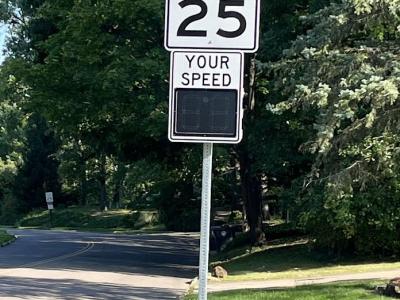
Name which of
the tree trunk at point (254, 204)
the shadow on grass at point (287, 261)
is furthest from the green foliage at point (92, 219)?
the shadow on grass at point (287, 261)

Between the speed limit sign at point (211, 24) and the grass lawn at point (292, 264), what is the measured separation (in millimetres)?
13634

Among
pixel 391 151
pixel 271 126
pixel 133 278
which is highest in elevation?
pixel 271 126

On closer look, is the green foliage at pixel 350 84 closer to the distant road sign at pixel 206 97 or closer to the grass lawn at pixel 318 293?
the grass lawn at pixel 318 293

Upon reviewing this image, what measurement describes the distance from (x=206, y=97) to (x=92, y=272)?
1751cm

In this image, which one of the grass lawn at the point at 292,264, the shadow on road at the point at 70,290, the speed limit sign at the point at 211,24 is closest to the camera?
the speed limit sign at the point at 211,24

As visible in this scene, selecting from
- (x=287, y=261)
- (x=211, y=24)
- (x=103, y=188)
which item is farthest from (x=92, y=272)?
(x=103, y=188)

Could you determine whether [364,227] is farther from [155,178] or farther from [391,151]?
[155,178]

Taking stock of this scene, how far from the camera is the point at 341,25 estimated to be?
11547 millimetres

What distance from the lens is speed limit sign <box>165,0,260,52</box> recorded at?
16.4 feet

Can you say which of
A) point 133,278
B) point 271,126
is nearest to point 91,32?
point 271,126

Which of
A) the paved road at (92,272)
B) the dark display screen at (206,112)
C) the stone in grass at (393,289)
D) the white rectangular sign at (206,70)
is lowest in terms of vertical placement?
the paved road at (92,272)

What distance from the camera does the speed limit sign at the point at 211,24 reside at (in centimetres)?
498

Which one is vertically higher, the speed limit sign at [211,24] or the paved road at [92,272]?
the speed limit sign at [211,24]

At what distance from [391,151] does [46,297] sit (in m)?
7.73
